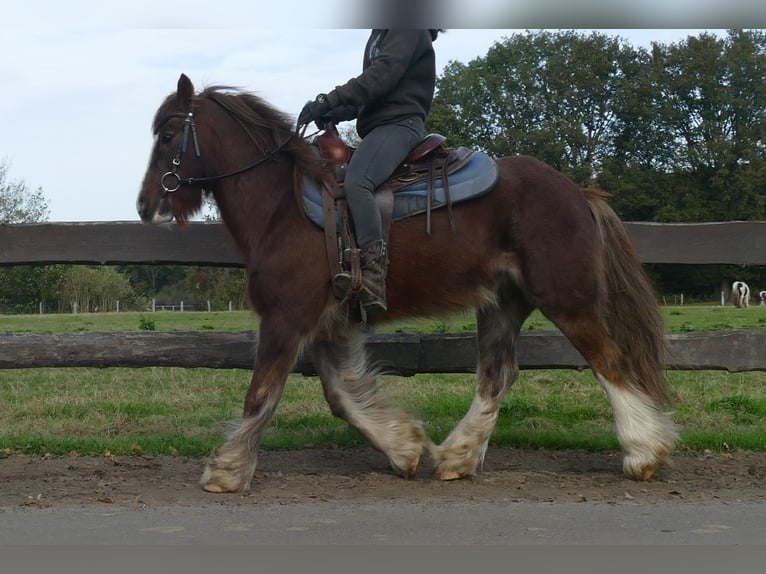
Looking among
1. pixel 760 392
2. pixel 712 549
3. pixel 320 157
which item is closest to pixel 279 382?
pixel 320 157

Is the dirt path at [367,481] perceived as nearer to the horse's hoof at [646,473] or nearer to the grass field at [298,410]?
the horse's hoof at [646,473]

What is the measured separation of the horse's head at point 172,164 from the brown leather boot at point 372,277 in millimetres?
1221

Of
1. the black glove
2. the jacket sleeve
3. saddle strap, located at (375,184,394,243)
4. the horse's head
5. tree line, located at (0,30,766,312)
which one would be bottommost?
saddle strap, located at (375,184,394,243)

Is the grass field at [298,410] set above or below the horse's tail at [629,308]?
below

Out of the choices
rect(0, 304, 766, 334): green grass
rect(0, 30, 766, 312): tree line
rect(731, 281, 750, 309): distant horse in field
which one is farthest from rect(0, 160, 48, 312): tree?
rect(731, 281, 750, 309): distant horse in field

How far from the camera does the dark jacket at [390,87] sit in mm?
5227

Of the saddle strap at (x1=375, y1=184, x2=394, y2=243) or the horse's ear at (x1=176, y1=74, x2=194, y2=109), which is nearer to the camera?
the saddle strap at (x1=375, y1=184, x2=394, y2=243)

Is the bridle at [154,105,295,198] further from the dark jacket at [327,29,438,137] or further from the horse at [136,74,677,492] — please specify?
the dark jacket at [327,29,438,137]

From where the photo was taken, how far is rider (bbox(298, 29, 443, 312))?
5227 mm

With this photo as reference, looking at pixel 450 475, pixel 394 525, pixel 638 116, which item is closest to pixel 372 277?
pixel 450 475

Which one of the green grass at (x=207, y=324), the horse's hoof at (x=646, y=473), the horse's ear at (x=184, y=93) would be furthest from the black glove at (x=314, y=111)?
the green grass at (x=207, y=324)

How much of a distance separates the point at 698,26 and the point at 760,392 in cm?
891

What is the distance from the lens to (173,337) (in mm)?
6551

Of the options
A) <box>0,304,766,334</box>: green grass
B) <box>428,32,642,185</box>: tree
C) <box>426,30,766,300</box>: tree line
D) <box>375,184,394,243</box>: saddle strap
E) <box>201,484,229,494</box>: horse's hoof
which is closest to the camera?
<box>201,484,229,494</box>: horse's hoof
